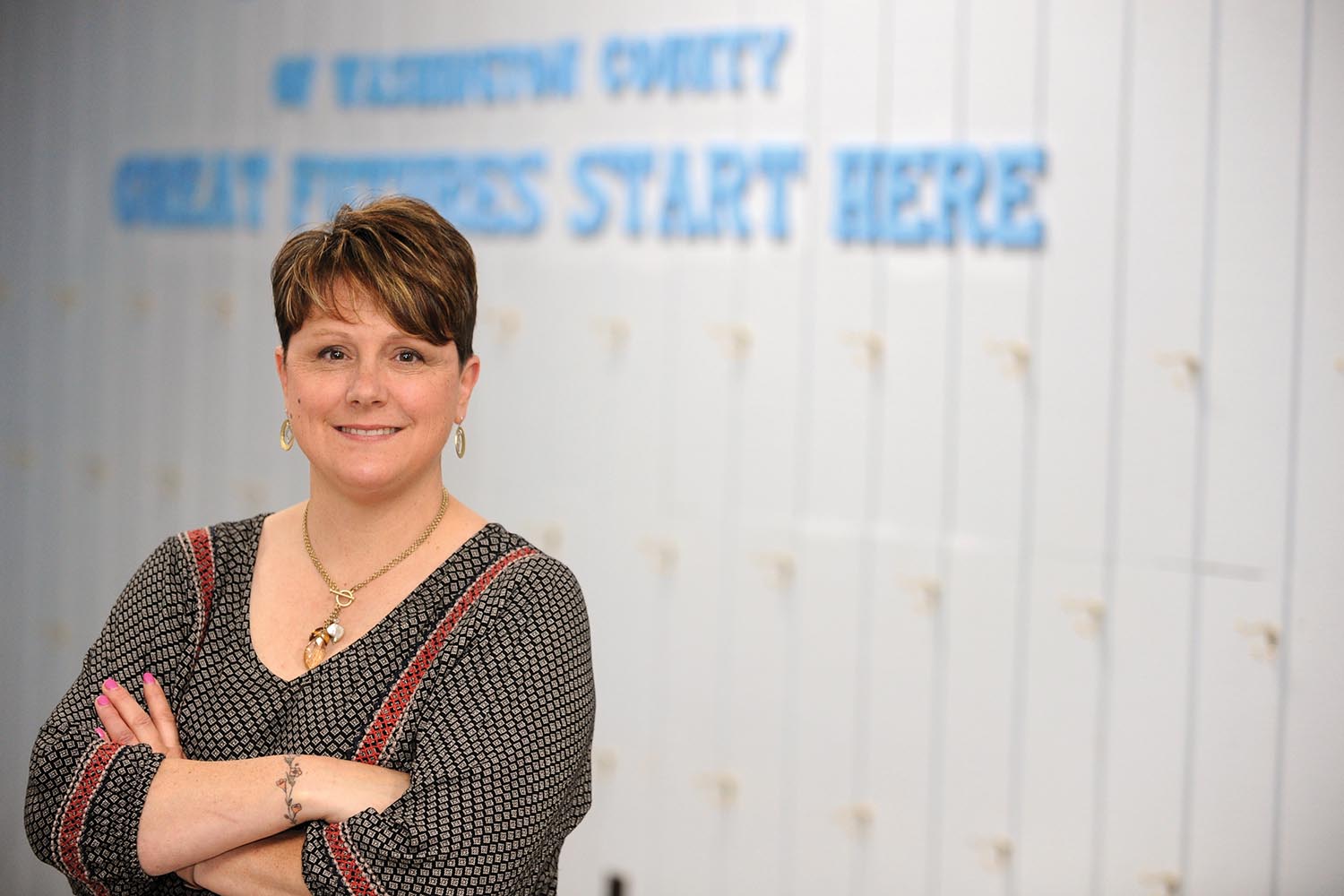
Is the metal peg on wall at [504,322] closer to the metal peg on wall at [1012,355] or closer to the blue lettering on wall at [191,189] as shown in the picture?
the blue lettering on wall at [191,189]

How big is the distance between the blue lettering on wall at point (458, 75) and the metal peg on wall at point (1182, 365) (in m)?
1.27

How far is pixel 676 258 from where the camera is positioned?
279 centimetres

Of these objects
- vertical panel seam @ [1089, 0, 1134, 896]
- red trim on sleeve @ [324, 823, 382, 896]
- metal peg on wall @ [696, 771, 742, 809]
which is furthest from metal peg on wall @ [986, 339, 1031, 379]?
red trim on sleeve @ [324, 823, 382, 896]

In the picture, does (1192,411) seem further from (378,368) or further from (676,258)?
(378,368)

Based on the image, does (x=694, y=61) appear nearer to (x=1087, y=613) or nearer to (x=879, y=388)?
(x=879, y=388)

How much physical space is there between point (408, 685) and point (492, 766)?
0.41ft

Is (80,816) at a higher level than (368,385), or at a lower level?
lower

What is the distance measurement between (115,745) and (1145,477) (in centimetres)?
172

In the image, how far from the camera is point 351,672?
135 cm

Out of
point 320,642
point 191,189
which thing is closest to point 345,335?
point 320,642

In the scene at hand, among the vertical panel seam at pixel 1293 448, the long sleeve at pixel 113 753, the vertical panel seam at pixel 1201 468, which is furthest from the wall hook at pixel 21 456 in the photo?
the vertical panel seam at pixel 1293 448

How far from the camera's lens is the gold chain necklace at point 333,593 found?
1.38m

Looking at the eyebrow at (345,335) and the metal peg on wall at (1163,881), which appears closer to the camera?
the eyebrow at (345,335)

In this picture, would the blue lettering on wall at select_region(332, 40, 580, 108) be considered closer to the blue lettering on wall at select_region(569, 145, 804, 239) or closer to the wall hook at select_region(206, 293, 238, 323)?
the blue lettering on wall at select_region(569, 145, 804, 239)
